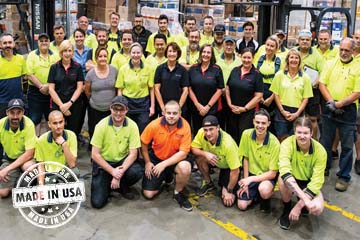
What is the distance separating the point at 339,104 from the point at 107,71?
10.3 feet

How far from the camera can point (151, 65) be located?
655 cm

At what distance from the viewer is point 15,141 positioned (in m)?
5.54

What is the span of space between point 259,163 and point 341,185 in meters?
1.36

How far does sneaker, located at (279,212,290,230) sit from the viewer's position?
16.5ft

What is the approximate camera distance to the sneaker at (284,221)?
5.04m

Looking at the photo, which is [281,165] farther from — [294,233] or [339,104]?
[339,104]

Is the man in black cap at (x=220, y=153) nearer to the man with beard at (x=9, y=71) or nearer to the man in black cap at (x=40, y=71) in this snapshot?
the man in black cap at (x=40, y=71)

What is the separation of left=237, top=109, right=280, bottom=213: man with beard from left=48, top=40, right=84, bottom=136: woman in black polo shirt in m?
2.59

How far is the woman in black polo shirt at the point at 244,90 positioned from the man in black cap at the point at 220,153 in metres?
0.79

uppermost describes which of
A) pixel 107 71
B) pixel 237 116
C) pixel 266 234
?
pixel 107 71

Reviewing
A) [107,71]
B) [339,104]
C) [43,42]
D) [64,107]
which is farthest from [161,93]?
[339,104]

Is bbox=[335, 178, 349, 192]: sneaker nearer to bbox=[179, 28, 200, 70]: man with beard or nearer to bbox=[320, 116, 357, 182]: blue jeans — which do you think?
bbox=[320, 116, 357, 182]: blue jeans

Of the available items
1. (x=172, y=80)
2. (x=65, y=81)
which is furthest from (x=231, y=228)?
(x=65, y=81)

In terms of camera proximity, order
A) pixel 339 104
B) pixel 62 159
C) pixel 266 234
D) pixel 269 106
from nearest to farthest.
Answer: pixel 266 234 < pixel 62 159 < pixel 339 104 < pixel 269 106
